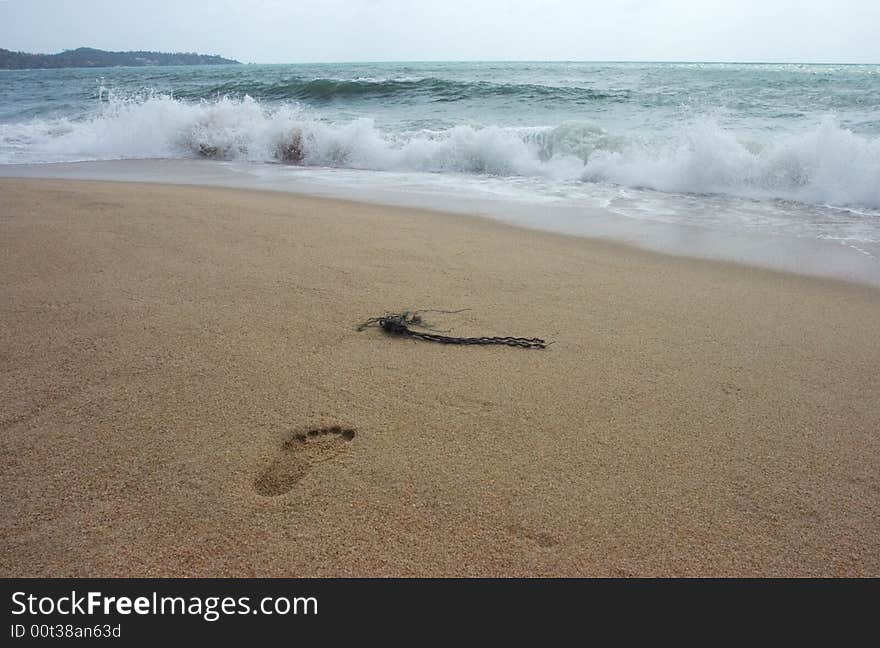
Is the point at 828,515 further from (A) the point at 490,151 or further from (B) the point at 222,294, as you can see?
(A) the point at 490,151

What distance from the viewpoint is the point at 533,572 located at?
4.18 feet

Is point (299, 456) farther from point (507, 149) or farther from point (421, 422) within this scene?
point (507, 149)

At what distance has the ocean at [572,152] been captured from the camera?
5246mm

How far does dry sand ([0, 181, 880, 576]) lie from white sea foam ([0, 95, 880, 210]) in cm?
390

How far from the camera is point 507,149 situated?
8227 mm

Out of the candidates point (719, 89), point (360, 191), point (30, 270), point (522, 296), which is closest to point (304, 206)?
point (360, 191)

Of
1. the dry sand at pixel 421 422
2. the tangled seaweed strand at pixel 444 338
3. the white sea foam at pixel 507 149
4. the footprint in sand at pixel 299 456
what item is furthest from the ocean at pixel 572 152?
the footprint in sand at pixel 299 456

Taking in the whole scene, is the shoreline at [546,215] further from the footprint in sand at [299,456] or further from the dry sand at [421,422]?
the footprint in sand at [299,456]

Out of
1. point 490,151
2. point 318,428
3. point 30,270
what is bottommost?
point 318,428

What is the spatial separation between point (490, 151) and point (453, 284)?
19.3 feet

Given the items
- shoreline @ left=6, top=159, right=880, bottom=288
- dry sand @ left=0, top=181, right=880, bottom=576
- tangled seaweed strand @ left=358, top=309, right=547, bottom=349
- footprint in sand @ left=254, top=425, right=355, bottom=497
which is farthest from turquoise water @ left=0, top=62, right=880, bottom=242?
footprint in sand @ left=254, top=425, right=355, bottom=497

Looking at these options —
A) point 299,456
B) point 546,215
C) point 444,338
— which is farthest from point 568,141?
point 299,456

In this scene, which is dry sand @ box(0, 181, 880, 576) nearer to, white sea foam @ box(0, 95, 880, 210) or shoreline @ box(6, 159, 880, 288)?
shoreline @ box(6, 159, 880, 288)

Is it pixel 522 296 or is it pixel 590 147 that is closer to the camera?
pixel 522 296
